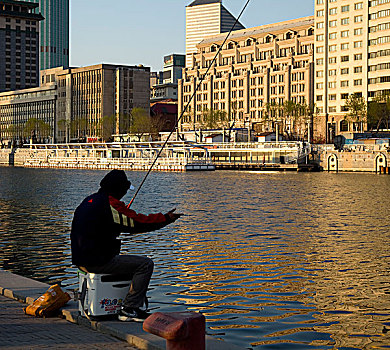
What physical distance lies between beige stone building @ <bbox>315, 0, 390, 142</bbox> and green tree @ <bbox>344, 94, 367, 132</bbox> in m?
2.72

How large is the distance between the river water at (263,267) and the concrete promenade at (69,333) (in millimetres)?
2133

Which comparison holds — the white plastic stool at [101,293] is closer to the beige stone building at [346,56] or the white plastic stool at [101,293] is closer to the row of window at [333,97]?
the beige stone building at [346,56]

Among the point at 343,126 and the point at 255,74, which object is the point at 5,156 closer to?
the point at 255,74

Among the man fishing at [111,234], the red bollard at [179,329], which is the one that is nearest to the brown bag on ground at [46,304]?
the man fishing at [111,234]

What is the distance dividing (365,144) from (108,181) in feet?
347

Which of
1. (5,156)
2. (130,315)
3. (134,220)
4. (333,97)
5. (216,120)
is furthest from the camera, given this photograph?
(5,156)

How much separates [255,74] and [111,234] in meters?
165

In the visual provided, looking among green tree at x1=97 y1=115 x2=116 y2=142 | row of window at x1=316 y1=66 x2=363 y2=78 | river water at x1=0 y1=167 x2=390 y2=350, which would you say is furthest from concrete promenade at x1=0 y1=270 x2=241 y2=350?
green tree at x1=97 y1=115 x2=116 y2=142

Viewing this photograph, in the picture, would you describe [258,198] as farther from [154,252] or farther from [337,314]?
[337,314]

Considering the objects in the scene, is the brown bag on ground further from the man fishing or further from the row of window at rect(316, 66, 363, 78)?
the row of window at rect(316, 66, 363, 78)

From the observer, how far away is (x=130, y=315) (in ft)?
32.5

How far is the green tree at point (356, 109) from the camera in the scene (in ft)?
414

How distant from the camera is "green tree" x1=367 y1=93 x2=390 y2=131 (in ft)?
409

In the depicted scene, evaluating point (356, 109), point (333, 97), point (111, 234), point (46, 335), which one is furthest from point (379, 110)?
point (46, 335)
